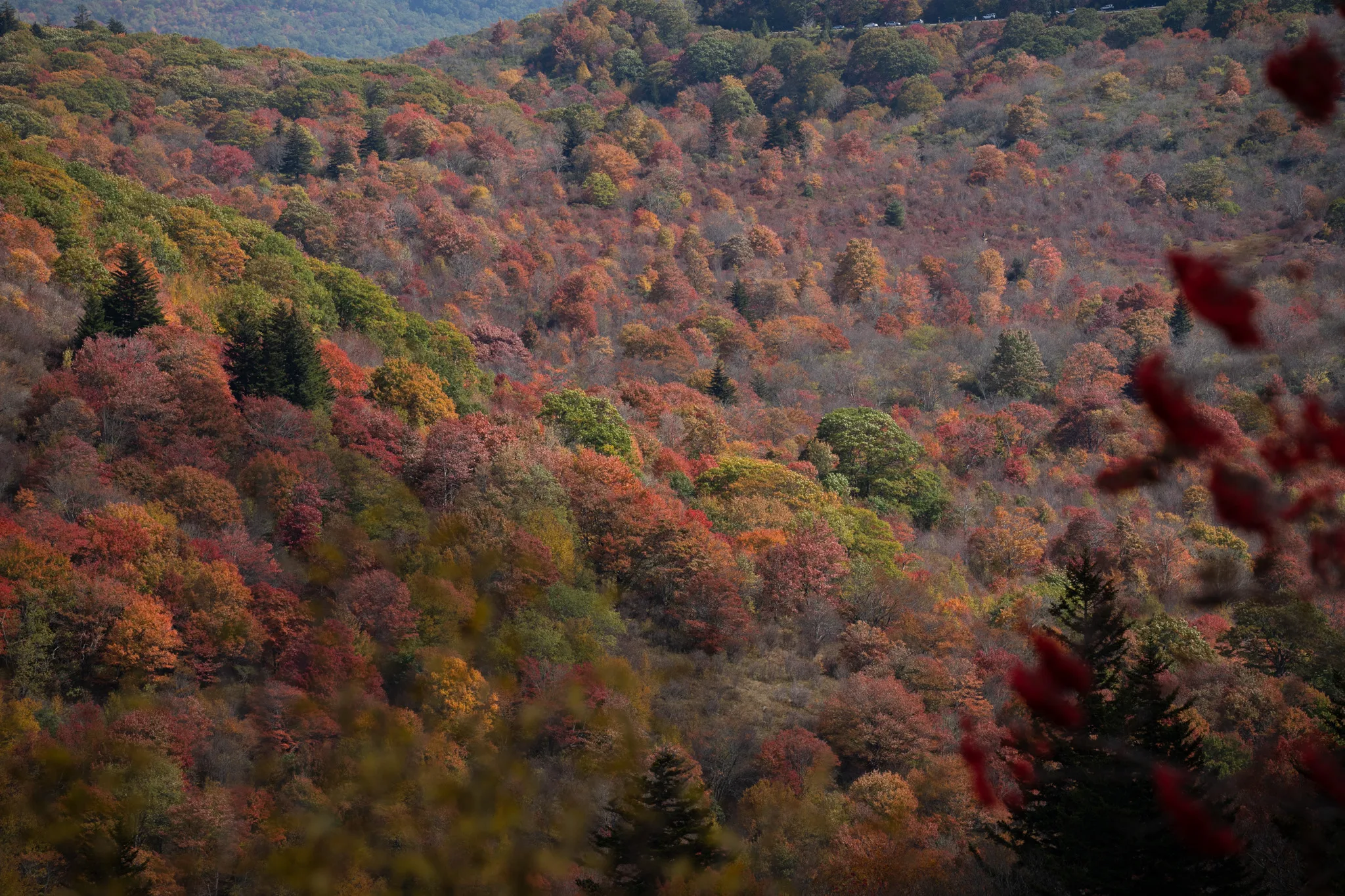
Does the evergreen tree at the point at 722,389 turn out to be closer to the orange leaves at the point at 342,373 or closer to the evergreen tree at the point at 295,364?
the orange leaves at the point at 342,373

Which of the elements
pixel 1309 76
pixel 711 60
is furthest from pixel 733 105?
pixel 1309 76

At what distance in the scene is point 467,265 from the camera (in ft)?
254

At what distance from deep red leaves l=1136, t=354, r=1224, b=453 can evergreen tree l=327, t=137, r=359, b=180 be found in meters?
88.0

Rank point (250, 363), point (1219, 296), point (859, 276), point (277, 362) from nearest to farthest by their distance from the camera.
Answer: point (1219, 296) → point (250, 363) → point (277, 362) → point (859, 276)

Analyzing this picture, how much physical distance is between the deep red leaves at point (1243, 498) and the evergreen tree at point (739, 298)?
79692mm

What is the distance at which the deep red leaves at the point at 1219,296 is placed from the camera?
6.99 metres

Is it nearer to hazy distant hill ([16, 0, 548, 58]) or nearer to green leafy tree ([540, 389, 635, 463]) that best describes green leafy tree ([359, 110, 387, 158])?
green leafy tree ([540, 389, 635, 463])

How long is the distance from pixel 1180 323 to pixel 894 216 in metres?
33.8

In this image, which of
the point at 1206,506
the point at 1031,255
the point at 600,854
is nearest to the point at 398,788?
the point at 600,854

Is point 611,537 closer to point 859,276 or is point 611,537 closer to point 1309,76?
point 1309,76

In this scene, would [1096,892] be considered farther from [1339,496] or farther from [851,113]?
[851,113]

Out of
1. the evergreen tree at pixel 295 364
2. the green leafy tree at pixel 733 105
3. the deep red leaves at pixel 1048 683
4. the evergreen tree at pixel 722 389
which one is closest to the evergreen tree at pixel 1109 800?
the deep red leaves at pixel 1048 683

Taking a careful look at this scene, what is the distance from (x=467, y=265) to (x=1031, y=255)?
52925mm

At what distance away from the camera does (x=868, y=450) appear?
62.3 m
